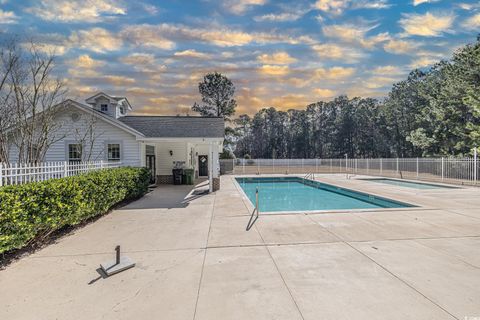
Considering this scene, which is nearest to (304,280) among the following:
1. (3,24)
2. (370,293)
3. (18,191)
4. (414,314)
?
(370,293)

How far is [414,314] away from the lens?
258 cm

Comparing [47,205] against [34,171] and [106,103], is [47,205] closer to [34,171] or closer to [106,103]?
[34,171]

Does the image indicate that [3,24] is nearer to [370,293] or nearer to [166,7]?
[166,7]

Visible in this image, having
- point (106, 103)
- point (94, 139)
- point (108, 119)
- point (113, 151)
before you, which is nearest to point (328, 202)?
point (113, 151)

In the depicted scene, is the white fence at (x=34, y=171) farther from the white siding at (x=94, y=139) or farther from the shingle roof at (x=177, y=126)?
the shingle roof at (x=177, y=126)

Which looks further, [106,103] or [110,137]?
[106,103]

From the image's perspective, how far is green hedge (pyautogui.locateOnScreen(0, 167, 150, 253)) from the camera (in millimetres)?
3902

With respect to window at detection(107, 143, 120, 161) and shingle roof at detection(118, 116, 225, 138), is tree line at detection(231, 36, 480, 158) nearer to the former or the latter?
Answer: shingle roof at detection(118, 116, 225, 138)

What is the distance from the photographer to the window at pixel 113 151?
12.7m

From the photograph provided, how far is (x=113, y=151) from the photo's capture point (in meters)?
12.7

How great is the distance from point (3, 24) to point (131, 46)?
5.17 metres

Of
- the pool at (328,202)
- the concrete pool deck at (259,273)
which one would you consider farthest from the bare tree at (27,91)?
the pool at (328,202)

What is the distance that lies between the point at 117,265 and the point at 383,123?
5319 cm

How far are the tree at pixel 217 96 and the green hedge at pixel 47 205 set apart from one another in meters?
28.6
